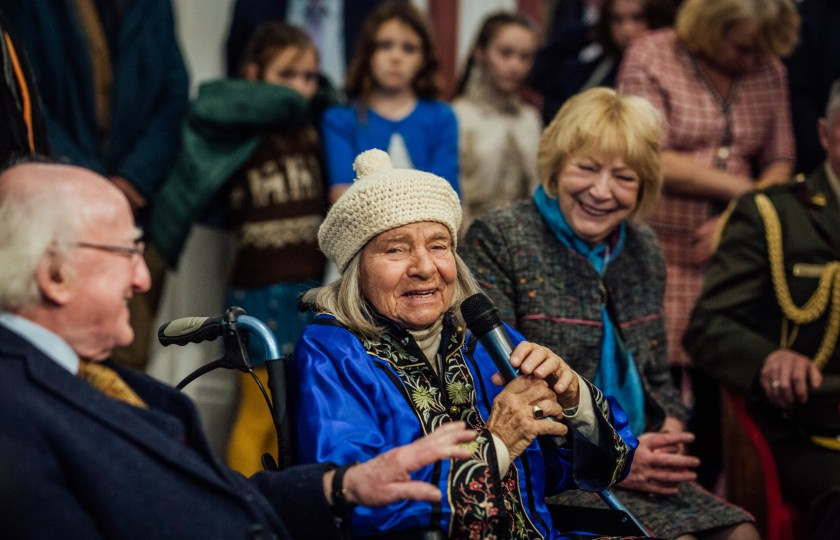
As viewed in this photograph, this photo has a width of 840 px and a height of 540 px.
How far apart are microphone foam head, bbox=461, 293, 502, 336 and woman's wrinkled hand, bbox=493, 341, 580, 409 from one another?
0.08 metres

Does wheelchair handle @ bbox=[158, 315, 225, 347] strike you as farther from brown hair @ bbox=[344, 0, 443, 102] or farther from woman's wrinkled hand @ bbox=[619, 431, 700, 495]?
brown hair @ bbox=[344, 0, 443, 102]

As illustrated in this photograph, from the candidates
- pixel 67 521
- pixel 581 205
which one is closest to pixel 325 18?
pixel 581 205

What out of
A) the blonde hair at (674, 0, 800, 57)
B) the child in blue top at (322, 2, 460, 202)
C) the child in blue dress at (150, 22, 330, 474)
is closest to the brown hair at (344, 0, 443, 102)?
the child in blue top at (322, 2, 460, 202)

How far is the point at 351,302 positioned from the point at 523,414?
0.52 meters

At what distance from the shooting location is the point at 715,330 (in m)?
3.62

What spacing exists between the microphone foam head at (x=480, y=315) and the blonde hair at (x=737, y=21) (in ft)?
8.30

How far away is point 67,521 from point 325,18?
4.02m

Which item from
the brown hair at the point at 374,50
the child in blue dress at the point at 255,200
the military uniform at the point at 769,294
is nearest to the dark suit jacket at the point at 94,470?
the military uniform at the point at 769,294

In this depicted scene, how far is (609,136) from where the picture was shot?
329 centimetres

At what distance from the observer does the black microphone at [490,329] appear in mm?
2383

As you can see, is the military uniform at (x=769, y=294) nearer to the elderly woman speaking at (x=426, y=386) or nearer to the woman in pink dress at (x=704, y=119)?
the woman in pink dress at (x=704, y=119)

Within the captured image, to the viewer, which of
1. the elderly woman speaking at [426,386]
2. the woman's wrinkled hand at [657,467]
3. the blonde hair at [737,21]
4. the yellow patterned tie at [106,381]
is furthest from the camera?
the blonde hair at [737,21]

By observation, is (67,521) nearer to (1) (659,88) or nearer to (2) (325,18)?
(1) (659,88)

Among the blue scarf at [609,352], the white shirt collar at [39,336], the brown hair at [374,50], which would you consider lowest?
the blue scarf at [609,352]
